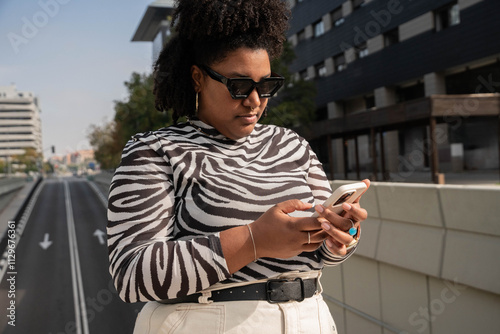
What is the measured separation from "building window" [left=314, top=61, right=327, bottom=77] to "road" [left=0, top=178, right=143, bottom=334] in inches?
959

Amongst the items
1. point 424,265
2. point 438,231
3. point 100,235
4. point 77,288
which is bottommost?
point 77,288

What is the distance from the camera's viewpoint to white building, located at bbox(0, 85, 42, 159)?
15500 cm

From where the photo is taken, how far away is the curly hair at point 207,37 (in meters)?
1.66

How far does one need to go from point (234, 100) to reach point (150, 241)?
0.60 m

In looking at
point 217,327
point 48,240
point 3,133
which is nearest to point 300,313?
point 217,327

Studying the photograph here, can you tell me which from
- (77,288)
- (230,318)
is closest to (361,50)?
(77,288)

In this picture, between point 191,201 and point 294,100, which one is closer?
point 191,201

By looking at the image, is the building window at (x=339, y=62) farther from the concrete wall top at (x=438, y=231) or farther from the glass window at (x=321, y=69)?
the concrete wall top at (x=438, y=231)

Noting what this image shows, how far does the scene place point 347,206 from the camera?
136 centimetres

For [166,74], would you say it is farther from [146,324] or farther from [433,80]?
[433,80]

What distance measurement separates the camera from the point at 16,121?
15688 cm

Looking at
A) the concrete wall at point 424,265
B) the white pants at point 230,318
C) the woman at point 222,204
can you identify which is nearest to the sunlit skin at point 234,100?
the woman at point 222,204

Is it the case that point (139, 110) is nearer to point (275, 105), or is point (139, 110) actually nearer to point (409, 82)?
point (275, 105)

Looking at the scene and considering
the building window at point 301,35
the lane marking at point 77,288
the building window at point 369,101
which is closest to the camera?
the lane marking at point 77,288
